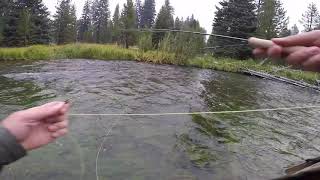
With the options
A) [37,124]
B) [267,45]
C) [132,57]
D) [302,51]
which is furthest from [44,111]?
[132,57]

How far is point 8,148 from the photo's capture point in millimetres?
1570

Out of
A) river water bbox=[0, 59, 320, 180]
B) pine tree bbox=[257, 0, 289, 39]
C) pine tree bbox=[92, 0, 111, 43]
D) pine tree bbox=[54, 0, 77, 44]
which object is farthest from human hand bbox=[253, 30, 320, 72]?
pine tree bbox=[92, 0, 111, 43]

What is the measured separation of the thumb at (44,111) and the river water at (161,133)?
376cm

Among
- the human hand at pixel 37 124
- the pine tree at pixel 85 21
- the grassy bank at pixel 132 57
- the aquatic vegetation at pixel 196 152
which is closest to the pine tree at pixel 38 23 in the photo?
the grassy bank at pixel 132 57

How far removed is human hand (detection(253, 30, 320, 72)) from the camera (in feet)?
4.78

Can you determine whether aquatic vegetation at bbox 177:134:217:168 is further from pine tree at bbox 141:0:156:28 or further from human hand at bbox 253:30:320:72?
pine tree at bbox 141:0:156:28

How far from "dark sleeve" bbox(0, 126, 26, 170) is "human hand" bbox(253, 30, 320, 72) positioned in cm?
95

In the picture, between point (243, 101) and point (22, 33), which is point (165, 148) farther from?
point (22, 33)

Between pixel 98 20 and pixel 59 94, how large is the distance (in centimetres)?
8088

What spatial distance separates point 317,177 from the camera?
5.08 feet

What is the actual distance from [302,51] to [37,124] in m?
1.07

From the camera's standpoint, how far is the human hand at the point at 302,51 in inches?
57.4

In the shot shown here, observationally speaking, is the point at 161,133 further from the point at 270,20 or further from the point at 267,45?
the point at 270,20

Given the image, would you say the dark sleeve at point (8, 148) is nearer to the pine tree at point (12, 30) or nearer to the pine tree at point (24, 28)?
the pine tree at point (24, 28)
